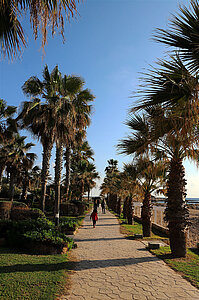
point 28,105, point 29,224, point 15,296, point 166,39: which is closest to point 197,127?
point 166,39

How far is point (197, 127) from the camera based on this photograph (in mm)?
6828

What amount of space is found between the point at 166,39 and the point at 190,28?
1.56 feet

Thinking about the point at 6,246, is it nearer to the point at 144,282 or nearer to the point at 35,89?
the point at 144,282

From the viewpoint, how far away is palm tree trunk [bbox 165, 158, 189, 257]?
7.81 metres

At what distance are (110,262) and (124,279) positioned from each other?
1539mm

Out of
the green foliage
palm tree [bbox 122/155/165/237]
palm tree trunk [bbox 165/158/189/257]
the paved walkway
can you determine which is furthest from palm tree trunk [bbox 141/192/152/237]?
the green foliage

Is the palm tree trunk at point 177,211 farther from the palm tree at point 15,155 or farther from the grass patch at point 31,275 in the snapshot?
the palm tree at point 15,155

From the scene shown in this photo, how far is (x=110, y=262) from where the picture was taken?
22.6 feet

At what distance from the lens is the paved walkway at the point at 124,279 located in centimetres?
454

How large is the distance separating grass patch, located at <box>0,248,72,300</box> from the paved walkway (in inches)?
13.5

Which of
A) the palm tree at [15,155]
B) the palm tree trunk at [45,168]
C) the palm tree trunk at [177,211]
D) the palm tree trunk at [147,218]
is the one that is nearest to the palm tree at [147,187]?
the palm tree trunk at [147,218]

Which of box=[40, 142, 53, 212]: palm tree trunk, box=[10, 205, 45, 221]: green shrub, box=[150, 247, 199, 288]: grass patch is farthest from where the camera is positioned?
box=[40, 142, 53, 212]: palm tree trunk

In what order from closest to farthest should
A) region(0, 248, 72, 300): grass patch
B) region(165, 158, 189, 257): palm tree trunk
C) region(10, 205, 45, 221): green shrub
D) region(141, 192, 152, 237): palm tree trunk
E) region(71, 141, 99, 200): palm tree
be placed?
region(0, 248, 72, 300): grass patch
region(165, 158, 189, 257): palm tree trunk
region(10, 205, 45, 221): green shrub
region(141, 192, 152, 237): palm tree trunk
region(71, 141, 99, 200): palm tree

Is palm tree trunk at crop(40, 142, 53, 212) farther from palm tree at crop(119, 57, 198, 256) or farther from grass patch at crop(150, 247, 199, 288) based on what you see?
grass patch at crop(150, 247, 199, 288)
